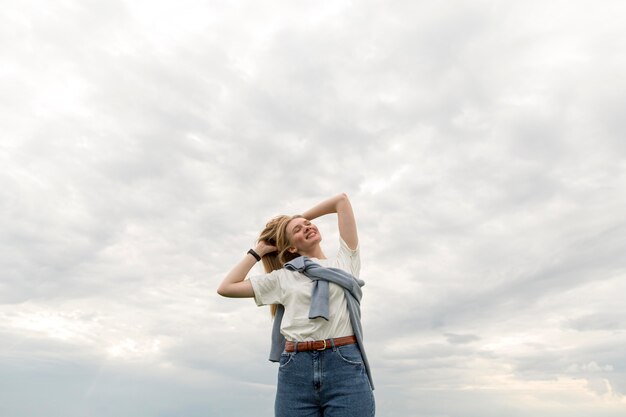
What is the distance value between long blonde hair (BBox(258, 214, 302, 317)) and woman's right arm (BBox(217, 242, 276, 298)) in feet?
0.31

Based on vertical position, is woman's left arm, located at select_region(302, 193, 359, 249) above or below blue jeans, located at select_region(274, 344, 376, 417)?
above

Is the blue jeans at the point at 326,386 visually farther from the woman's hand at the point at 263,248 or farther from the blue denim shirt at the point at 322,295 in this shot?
the woman's hand at the point at 263,248

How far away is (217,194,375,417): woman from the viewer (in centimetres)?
539

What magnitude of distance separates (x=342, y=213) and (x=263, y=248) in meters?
1.02

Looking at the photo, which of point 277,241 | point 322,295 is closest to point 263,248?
point 277,241

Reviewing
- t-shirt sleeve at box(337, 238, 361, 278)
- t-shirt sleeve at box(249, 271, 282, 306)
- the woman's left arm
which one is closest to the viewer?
t-shirt sleeve at box(249, 271, 282, 306)

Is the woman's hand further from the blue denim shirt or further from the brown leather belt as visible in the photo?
the brown leather belt

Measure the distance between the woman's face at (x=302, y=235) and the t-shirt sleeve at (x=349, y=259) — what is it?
30 centimetres

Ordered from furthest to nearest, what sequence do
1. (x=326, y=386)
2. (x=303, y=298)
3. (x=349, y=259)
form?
(x=349, y=259) < (x=303, y=298) < (x=326, y=386)

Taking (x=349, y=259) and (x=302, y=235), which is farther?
(x=302, y=235)

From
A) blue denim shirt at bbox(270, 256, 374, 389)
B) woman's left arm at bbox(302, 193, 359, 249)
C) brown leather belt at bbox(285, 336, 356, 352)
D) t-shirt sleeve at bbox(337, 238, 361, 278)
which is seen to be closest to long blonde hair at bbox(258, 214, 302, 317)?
woman's left arm at bbox(302, 193, 359, 249)

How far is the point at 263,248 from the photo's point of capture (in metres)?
6.59

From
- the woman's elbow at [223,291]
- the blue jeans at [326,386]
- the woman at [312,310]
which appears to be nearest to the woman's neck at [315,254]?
the woman at [312,310]

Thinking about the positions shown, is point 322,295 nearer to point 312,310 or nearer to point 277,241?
point 312,310
